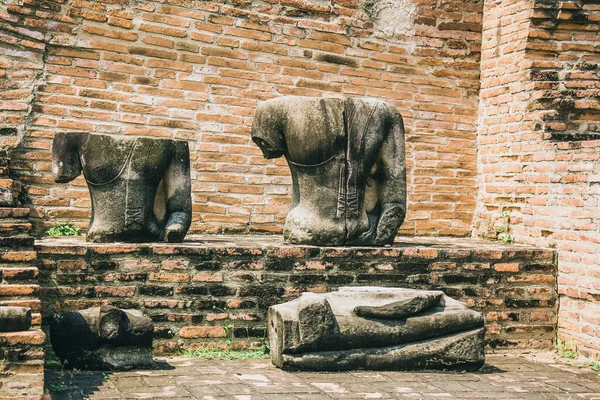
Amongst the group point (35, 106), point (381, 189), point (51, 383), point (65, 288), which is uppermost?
point (35, 106)

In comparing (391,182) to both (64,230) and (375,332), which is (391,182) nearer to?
(375,332)

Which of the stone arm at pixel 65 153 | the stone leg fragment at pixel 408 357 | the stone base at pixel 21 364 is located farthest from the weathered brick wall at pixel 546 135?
the stone base at pixel 21 364

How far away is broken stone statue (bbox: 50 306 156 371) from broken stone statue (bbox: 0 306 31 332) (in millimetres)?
680

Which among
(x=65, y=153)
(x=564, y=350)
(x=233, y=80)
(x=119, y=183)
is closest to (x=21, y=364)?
(x=119, y=183)

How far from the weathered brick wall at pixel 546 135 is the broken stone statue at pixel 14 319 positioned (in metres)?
4.01

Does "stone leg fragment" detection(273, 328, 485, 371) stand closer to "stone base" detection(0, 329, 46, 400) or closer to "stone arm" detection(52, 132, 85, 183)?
"stone base" detection(0, 329, 46, 400)

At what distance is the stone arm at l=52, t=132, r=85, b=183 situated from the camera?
574 cm

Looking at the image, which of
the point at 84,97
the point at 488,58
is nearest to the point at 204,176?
the point at 84,97

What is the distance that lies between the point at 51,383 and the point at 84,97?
3394 mm

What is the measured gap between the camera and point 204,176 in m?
7.62

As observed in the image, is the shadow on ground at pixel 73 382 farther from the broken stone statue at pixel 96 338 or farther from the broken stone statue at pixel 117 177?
the broken stone statue at pixel 117 177

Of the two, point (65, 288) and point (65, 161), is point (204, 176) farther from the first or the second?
point (65, 288)

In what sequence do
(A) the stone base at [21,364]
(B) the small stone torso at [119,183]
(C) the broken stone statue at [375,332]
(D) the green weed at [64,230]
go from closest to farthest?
1. (A) the stone base at [21,364]
2. (C) the broken stone statue at [375,332]
3. (B) the small stone torso at [119,183]
4. (D) the green weed at [64,230]

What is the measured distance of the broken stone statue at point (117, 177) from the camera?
571cm
